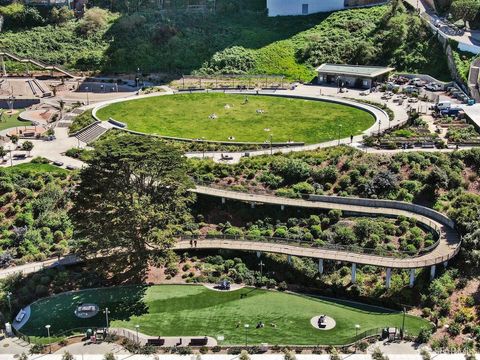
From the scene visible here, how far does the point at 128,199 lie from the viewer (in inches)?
1943

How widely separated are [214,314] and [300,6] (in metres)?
82.5

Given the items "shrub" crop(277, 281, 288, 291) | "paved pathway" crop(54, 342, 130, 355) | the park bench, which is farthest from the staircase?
the park bench

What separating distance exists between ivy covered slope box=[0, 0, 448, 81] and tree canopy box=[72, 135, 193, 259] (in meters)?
49.0

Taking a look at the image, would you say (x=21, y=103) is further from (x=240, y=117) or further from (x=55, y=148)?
(x=240, y=117)

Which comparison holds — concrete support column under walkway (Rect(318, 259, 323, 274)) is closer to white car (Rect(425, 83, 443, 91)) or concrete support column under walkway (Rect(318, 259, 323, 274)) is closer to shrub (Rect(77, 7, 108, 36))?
white car (Rect(425, 83, 443, 91))

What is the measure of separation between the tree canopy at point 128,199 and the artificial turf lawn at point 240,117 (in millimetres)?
21601

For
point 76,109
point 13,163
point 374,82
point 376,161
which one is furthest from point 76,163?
point 374,82

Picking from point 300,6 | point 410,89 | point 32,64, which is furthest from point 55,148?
point 300,6

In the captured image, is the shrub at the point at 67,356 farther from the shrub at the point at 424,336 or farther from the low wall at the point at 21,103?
the low wall at the point at 21,103

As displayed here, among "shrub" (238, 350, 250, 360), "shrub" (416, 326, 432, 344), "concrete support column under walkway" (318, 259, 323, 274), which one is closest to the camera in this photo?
"shrub" (238, 350, 250, 360)

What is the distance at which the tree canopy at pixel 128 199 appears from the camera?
159 ft

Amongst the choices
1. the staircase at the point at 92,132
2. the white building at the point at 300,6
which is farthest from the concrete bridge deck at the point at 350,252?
the white building at the point at 300,6

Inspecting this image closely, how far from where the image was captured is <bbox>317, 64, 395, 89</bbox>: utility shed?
88.8 metres

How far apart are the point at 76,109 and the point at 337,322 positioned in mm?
56189
